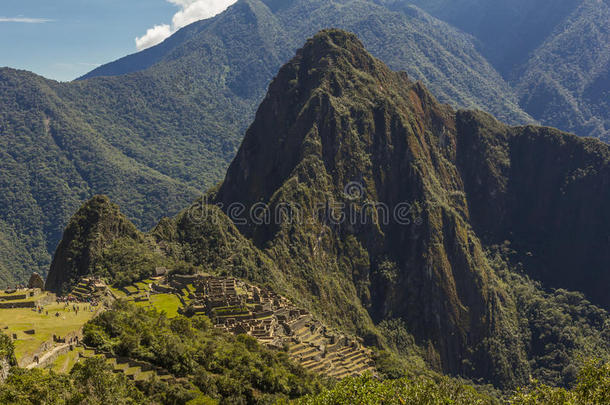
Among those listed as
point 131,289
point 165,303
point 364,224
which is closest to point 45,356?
point 165,303

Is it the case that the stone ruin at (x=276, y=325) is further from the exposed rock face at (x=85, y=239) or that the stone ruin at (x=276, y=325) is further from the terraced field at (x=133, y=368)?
the terraced field at (x=133, y=368)

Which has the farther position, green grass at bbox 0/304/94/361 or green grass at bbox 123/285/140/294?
green grass at bbox 123/285/140/294

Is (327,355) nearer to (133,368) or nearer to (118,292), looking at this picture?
(118,292)

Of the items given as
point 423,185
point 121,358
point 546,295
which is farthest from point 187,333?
point 546,295

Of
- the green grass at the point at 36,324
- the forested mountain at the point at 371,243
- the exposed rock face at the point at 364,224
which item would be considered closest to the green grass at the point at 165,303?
the green grass at the point at 36,324

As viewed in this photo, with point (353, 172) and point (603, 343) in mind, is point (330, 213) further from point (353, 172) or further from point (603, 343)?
point (603, 343)

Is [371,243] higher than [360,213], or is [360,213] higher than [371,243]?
[360,213]

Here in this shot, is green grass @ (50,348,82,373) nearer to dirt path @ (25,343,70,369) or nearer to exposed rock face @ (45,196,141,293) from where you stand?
dirt path @ (25,343,70,369)

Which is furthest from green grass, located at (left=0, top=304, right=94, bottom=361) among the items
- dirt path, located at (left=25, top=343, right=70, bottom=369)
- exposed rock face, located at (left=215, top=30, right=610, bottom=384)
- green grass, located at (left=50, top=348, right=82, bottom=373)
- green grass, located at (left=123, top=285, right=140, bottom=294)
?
exposed rock face, located at (left=215, top=30, right=610, bottom=384)
